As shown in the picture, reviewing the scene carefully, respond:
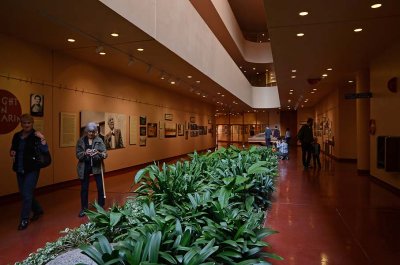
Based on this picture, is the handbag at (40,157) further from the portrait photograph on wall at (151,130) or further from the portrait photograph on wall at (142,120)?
the portrait photograph on wall at (151,130)

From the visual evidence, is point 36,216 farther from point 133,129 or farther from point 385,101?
point 385,101

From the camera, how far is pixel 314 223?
452cm

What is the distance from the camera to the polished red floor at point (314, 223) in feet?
11.3

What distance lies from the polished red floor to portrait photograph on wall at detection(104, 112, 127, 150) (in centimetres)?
209

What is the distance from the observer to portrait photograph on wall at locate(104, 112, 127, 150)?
9514 mm

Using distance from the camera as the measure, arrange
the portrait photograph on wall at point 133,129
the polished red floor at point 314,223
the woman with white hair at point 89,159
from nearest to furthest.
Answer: the polished red floor at point 314,223, the woman with white hair at point 89,159, the portrait photograph on wall at point 133,129

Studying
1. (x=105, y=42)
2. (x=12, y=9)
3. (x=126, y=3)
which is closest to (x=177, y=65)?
(x=105, y=42)

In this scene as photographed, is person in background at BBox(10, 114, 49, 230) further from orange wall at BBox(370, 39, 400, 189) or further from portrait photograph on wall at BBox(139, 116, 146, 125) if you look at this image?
orange wall at BBox(370, 39, 400, 189)

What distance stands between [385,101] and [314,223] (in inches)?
183

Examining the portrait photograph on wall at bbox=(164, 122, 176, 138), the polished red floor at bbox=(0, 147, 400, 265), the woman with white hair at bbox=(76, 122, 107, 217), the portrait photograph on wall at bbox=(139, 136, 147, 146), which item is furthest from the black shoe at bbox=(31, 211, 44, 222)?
the portrait photograph on wall at bbox=(164, 122, 176, 138)

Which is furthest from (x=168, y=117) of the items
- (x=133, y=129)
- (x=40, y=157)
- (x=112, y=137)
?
(x=40, y=157)

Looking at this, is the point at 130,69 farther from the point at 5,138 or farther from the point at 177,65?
the point at 5,138

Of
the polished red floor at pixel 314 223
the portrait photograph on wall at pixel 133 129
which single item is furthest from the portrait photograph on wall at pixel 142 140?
the polished red floor at pixel 314 223

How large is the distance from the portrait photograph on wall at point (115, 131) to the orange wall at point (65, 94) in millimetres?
177
